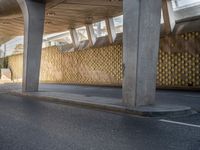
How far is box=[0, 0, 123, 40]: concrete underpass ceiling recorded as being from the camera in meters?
20.8

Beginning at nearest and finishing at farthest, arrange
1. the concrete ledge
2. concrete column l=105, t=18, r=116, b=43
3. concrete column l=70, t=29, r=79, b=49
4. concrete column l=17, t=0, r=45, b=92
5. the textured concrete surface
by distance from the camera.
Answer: the concrete ledge, the textured concrete surface, concrete column l=17, t=0, r=45, b=92, concrete column l=105, t=18, r=116, b=43, concrete column l=70, t=29, r=79, b=49

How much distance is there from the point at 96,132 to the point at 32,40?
11.8 meters

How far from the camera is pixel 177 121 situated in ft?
26.2

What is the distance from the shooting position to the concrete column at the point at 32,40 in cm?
1748

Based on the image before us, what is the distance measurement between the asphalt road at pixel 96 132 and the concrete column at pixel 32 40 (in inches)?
329

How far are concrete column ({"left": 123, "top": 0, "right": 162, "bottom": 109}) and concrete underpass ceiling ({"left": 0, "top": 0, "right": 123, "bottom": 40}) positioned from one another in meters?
9.90

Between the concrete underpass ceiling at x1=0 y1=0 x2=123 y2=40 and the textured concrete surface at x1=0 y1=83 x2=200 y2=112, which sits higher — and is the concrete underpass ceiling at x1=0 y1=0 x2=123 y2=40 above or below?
above

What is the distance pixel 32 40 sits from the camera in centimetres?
1770

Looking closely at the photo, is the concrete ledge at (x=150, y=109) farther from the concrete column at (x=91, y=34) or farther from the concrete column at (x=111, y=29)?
the concrete column at (x=91, y=34)

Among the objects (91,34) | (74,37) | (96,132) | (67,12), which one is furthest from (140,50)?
(74,37)

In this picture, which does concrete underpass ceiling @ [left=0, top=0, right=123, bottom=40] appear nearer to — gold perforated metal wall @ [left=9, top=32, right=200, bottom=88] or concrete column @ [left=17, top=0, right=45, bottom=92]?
concrete column @ [left=17, top=0, right=45, bottom=92]

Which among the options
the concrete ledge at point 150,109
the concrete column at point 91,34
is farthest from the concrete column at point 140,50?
the concrete column at point 91,34

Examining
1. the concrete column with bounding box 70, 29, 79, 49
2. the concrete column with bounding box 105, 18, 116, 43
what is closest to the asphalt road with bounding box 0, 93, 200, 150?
the concrete column with bounding box 105, 18, 116, 43

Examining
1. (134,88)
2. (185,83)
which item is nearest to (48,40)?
(185,83)
